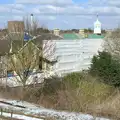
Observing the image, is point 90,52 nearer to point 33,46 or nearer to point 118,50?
point 118,50

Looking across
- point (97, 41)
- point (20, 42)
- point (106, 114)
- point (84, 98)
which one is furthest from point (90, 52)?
point (106, 114)

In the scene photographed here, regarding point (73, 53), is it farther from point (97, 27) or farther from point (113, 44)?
point (97, 27)

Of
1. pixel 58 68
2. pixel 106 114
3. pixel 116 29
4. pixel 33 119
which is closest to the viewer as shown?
pixel 33 119

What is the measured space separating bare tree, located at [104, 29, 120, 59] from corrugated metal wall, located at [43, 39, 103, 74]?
14.3 ft

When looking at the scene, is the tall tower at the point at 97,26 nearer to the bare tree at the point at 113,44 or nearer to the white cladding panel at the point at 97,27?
the white cladding panel at the point at 97,27

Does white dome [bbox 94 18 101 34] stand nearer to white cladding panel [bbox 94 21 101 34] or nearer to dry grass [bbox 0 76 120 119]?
white cladding panel [bbox 94 21 101 34]

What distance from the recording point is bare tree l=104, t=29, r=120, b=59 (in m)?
48.2

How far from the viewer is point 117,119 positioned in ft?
40.5

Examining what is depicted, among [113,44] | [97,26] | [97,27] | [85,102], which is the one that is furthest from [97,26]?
[85,102]

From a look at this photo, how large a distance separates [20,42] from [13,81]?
4.18m

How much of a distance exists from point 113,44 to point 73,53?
6538 mm

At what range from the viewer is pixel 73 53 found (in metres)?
52.8

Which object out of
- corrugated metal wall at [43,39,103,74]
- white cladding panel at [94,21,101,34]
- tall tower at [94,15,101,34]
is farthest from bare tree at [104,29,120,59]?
white cladding panel at [94,21,101,34]

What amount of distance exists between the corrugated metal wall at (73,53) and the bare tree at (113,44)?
4.37 metres
